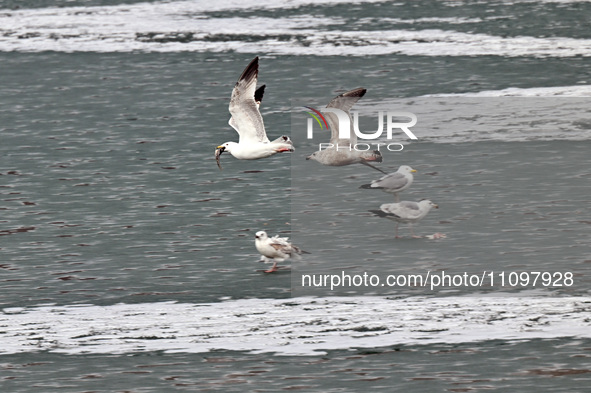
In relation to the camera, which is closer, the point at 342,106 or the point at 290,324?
the point at 290,324

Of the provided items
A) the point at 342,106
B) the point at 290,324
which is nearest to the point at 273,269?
the point at 290,324

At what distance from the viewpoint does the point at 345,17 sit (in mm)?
24609

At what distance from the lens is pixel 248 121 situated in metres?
12.5

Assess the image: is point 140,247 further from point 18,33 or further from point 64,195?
point 18,33

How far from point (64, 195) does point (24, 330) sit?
4.51 m

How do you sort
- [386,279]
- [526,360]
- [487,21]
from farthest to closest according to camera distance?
[487,21]
[386,279]
[526,360]

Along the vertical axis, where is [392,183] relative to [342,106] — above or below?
below

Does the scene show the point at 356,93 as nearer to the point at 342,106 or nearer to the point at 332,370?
the point at 342,106

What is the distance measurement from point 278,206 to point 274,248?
2.35 metres

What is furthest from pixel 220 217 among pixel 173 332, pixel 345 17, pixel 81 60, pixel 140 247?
pixel 345 17

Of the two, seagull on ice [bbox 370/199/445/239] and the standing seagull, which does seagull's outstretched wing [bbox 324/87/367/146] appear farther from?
seagull on ice [bbox 370/199/445/239]

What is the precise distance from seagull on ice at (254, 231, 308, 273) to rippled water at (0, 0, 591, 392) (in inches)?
6.8

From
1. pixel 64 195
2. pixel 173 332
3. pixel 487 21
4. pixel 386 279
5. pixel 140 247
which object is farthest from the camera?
pixel 487 21

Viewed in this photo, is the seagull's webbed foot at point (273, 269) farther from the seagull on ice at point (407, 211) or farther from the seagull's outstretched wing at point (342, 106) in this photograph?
the seagull's outstretched wing at point (342, 106)
